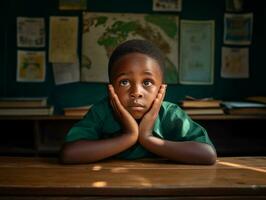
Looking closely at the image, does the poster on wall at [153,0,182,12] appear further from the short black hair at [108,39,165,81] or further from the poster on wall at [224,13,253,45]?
the short black hair at [108,39,165,81]

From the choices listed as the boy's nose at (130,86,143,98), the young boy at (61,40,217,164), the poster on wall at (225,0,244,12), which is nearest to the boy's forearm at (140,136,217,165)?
the young boy at (61,40,217,164)

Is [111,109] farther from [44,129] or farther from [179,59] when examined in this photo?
[179,59]

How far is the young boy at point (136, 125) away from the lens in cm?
114

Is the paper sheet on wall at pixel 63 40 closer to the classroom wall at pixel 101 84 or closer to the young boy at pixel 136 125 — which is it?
the classroom wall at pixel 101 84

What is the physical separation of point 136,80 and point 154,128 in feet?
0.55

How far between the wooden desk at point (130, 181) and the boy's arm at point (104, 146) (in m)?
0.03

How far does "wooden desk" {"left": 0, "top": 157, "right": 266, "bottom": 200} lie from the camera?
0.83 m

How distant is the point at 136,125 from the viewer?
1.16 metres

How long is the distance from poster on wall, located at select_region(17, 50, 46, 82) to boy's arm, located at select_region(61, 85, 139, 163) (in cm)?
179

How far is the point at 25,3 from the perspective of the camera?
9.27 ft

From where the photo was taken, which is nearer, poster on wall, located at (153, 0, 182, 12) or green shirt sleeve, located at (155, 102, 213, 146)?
green shirt sleeve, located at (155, 102, 213, 146)

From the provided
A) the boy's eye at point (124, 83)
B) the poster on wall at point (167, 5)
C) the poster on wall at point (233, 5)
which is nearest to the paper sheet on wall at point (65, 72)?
the poster on wall at point (167, 5)

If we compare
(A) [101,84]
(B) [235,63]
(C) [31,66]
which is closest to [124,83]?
(A) [101,84]

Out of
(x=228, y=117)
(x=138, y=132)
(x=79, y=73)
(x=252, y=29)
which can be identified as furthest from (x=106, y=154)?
(x=252, y=29)
